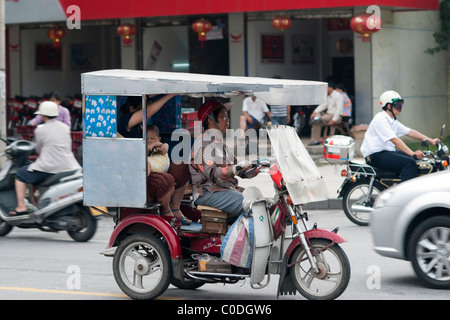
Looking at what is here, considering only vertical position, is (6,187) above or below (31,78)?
below

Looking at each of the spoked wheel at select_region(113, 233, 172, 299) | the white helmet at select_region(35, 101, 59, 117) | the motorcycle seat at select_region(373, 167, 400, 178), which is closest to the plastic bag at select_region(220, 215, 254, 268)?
the spoked wheel at select_region(113, 233, 172, 299)

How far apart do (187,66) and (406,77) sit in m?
6.22

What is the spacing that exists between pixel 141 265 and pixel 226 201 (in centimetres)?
88

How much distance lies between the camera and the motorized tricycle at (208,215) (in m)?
6.43

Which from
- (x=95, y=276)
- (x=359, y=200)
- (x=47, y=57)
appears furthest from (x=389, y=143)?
(x=47, y=57)

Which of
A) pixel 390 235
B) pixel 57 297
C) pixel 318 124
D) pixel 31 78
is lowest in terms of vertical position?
pixel 57 297

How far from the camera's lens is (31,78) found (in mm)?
25422

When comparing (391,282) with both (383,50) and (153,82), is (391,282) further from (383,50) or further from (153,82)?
(383,50)

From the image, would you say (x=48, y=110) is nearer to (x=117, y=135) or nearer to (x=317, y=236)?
(x=117, y=135)

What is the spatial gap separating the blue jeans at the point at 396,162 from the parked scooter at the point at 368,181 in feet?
0.34

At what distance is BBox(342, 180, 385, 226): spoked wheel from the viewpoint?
36.4 ft

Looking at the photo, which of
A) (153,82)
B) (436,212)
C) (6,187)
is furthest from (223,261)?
(6,187)

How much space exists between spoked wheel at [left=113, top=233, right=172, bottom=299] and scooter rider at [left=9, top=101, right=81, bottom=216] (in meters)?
3.96

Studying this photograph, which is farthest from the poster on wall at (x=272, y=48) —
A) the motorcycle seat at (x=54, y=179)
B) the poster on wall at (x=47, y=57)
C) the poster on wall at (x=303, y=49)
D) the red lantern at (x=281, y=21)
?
the motorcycle seat at (x=54, y=179)
